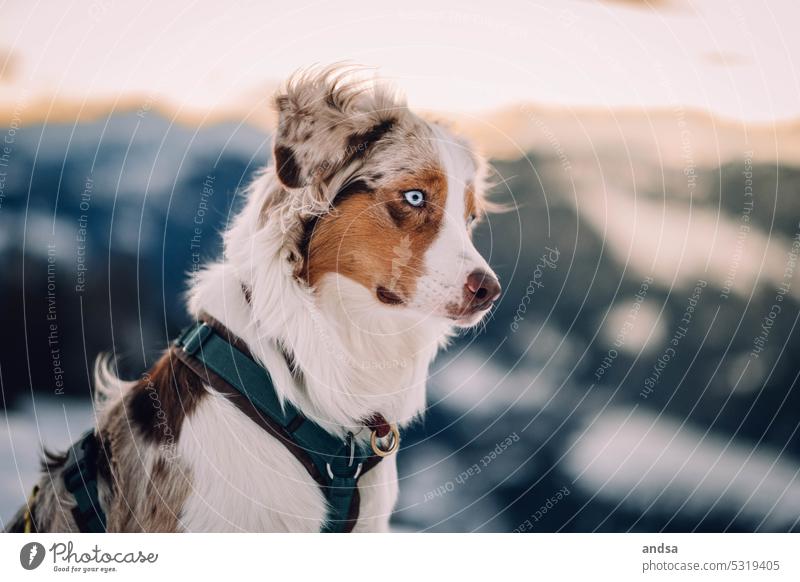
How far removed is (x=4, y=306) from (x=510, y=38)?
2.57 meters

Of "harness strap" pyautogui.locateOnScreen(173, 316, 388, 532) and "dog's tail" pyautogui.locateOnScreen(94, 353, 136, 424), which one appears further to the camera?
"dog's tail" pyautogui.locateOnScreen(94, 353, 136, 424)

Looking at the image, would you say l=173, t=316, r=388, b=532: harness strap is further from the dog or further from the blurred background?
the blurred background

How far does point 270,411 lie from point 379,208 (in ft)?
2.76

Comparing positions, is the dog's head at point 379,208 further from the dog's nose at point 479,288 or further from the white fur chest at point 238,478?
the white fur chest at point 238,478

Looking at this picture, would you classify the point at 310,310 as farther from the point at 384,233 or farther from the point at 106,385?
the point at 106,385

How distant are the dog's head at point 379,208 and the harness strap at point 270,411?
378mm

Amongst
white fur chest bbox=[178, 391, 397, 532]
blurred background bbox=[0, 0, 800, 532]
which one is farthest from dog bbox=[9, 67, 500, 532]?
blurred background bbox=[0, 0, 800, 532]

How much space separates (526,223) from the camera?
3.61 metres

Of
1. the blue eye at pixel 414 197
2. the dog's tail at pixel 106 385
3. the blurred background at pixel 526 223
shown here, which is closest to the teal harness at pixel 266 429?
the dog's tail at pixel 106 385

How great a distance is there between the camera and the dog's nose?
9.33 feet

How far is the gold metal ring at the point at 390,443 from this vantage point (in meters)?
2.92

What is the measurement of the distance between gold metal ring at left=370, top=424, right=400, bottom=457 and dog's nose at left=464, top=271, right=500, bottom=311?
0.56 metres

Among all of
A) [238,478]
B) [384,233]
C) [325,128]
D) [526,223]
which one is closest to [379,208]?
[384,233]
